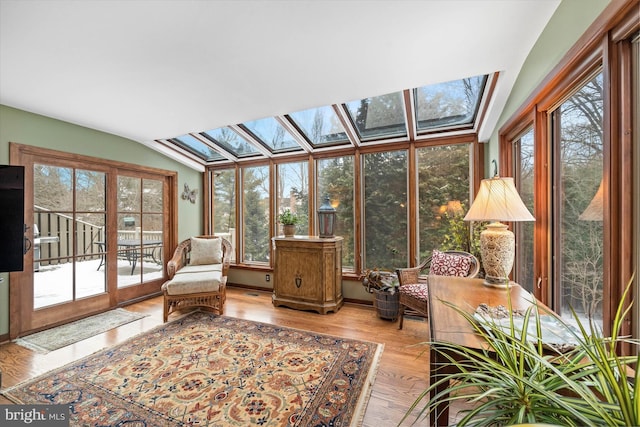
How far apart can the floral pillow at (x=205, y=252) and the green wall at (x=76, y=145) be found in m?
0.65

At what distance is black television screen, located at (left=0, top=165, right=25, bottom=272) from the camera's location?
73.2 inches

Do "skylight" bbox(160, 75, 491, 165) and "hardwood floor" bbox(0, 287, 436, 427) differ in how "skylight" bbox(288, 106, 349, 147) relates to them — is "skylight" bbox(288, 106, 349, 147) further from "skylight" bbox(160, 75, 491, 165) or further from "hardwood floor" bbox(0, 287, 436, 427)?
"hardwood floor" bbox(0, 287, 436, 427)

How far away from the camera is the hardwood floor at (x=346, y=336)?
175 centimetres

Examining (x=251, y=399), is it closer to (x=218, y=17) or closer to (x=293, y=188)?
(x=218, y=17)

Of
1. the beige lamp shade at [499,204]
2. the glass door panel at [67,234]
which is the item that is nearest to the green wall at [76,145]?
the glass door panel at [67,234]

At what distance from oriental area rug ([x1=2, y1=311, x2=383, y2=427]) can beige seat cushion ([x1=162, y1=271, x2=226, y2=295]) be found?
0.54 m

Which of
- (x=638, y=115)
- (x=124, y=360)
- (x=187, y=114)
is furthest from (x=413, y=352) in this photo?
(x=187, y=114)

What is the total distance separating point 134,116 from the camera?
111 inches

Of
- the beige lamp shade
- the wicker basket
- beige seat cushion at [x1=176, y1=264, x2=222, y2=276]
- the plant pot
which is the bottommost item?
the wicker basket

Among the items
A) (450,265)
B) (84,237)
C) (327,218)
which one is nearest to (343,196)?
(327,218)

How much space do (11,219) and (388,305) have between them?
11.3 feet

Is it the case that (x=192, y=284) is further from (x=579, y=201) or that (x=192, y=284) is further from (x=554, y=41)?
(x=554, y=41)

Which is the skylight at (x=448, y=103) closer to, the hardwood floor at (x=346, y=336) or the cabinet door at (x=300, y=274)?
the cabinet door at (x=300, y=274)

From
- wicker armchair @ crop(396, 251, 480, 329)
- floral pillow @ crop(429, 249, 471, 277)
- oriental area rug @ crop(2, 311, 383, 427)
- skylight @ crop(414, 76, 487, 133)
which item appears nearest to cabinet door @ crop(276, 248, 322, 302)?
oriental area rug @ crop(2, 311, 383, 427)
